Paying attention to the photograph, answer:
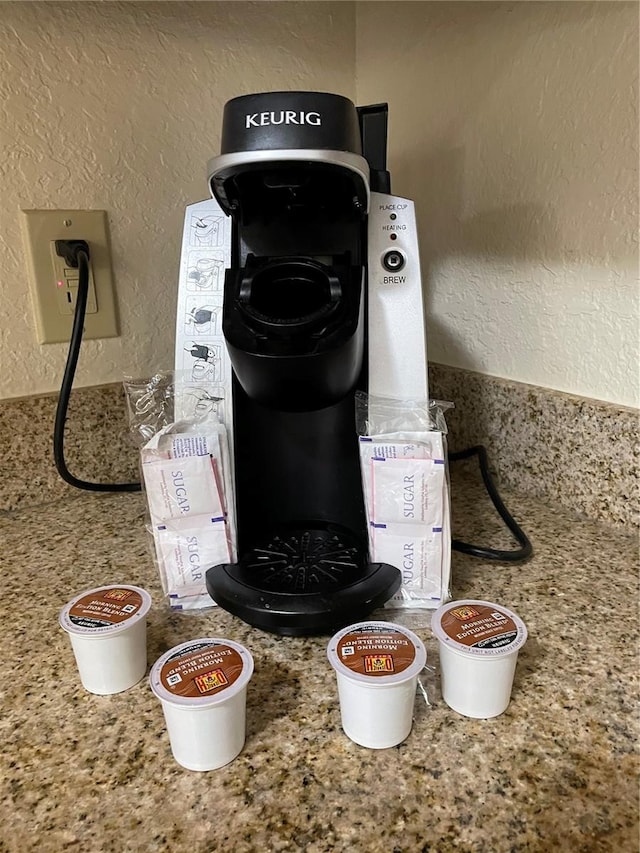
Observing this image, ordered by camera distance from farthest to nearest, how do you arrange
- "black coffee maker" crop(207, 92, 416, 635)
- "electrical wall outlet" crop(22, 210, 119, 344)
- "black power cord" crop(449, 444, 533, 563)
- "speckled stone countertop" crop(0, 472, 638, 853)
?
"electrical wall outlet" crop(22, 210, 119, 344), "black power cord" crop(449, 444, 533, 563), "black coffee maker" crop(207, 92, 416, 635), "speckled stone countertop" crop(0, 472, 638, 853)

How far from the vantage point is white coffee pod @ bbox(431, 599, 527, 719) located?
41cm

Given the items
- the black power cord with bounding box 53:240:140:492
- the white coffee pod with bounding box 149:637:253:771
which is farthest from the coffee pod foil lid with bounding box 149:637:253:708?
the black power cord with bounding box 53:240:140:492

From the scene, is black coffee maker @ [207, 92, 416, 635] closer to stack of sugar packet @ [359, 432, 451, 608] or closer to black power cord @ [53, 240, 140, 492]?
stack of sugar packet @ [359, 432, 451, 608]

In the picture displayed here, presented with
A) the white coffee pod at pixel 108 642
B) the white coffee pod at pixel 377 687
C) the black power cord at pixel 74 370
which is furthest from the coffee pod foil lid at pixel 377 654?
the black power cord at pixel 74 370

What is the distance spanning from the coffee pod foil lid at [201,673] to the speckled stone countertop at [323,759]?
0.05 meters

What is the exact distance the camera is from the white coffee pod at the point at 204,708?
1.24 ft

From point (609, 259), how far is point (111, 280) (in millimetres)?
582

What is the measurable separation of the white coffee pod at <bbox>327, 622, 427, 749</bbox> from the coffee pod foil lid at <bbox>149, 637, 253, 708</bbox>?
0.07 metres

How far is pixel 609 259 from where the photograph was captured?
642 mm

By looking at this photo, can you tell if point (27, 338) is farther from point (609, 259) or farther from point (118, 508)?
point (609, 259)

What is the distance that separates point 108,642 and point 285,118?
Result: 401 mm

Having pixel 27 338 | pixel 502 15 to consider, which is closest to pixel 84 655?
pixel 27 338

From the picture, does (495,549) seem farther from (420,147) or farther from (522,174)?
(420,147)

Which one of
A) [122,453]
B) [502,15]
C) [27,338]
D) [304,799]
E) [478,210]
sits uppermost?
[502,15]
